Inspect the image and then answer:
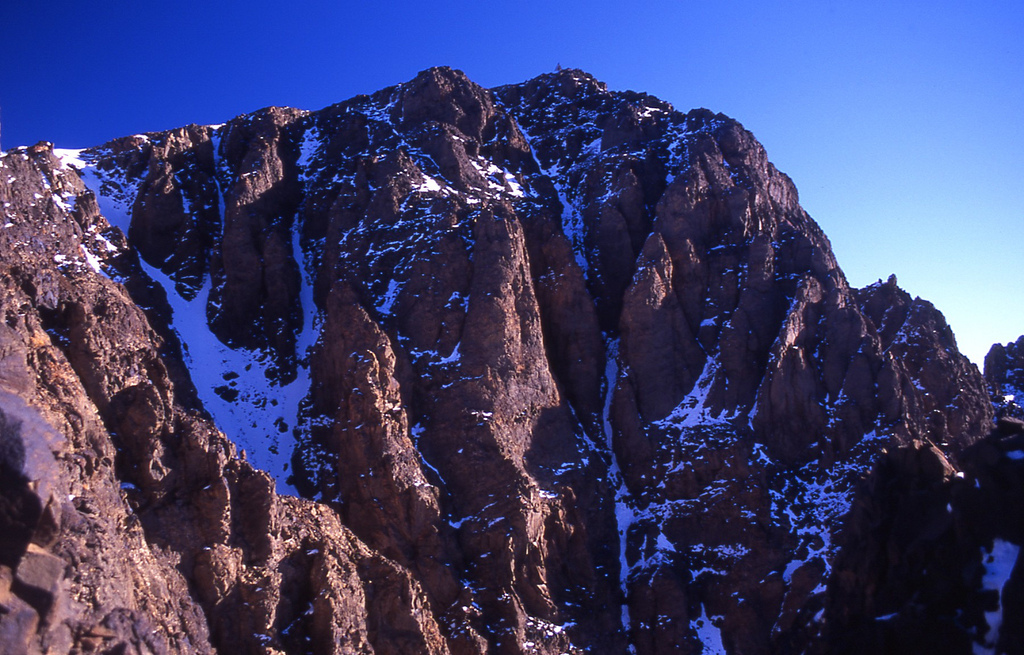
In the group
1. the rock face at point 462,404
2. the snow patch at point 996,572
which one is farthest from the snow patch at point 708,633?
the snow patch at point 996,572

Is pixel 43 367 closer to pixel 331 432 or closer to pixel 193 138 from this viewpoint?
pixel 331 432

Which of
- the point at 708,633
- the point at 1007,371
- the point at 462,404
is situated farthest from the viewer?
the point at 1007,371

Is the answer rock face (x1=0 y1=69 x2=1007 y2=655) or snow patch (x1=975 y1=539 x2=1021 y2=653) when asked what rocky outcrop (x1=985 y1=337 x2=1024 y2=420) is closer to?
rock face (x1=0 y1=69 x2=1007 y2=655)

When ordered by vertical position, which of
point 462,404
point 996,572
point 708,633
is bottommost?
point 996,572

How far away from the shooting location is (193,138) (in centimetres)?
8512

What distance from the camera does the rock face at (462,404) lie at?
37.3m

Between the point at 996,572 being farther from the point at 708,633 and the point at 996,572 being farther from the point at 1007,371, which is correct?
the point at 1007,371

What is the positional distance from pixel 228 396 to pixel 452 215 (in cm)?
2250

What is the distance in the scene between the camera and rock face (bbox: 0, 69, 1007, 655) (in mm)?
37312

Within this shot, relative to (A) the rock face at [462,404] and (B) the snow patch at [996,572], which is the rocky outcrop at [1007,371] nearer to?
(A) the rock face at [462,404]

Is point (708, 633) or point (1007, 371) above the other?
point (1007, 371)

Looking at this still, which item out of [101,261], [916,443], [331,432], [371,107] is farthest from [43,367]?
[371,107]

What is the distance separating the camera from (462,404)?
59344 mm

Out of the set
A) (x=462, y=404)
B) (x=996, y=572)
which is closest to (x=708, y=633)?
(x=462, y=404)
